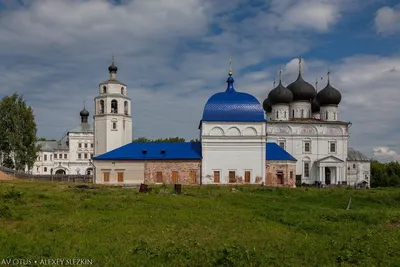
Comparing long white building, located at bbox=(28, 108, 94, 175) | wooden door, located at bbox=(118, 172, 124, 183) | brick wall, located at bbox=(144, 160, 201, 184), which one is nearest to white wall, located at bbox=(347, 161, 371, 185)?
brick wall, located at bbox=(144, 160, 201, 184)

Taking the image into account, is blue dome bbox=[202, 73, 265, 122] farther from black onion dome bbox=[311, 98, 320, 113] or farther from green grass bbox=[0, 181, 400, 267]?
green grass bbox=[0, 181, 400, 267]

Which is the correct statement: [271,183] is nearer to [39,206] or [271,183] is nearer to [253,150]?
[253,150]

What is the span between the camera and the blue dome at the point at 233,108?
36531 mm

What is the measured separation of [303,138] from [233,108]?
42.4 ft

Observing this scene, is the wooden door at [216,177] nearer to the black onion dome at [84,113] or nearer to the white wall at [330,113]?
the white wall at [330,113]

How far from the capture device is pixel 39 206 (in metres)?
16.1

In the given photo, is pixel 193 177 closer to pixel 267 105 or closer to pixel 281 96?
pixel 281 96

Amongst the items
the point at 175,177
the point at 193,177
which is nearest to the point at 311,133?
the point at 193,177

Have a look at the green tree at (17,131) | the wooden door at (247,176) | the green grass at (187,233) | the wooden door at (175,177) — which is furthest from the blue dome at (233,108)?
the green tree at (17,131)

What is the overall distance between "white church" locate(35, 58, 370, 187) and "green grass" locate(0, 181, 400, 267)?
16.7m

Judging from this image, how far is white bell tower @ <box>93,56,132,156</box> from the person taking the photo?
39906 mm

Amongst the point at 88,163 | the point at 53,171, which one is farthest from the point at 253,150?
the point at 53,171

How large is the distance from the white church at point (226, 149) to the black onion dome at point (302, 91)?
3.40 m

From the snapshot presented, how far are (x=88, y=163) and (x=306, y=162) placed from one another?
38.4 meters
